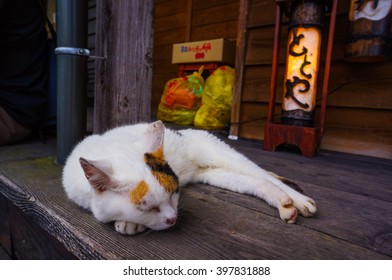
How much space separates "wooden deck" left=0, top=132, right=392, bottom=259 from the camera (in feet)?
2.36

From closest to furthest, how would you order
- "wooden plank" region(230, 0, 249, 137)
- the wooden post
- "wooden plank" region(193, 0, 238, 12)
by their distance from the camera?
1. the wooden post
2. "wooden plank" region(230, 0, 249, 137)
3. "wooden plank" region(193, 0, 238, 12)

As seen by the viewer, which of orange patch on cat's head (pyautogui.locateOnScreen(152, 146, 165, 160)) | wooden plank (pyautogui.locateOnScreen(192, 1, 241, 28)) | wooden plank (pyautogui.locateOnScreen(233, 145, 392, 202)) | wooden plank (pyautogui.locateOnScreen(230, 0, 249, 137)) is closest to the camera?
orange patch on cat's head (pyautogui.locateOnScreen(152, 146, 165, 160))

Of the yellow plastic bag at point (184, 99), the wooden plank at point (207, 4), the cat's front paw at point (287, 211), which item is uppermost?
the wooden plank at point (207, 4)

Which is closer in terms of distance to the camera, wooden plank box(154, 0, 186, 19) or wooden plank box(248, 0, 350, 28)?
wooden plank box(248, 0, 350, 28)

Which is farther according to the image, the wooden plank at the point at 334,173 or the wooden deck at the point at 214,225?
the wooden plank at the point at 334,173

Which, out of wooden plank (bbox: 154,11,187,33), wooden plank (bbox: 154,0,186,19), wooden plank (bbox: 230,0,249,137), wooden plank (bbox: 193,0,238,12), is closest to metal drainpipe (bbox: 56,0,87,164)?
wooden plank (bbox: 230,0,249,137)

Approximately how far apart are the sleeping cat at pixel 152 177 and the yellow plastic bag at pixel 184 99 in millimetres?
2019

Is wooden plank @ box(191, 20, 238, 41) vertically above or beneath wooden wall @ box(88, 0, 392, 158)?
above

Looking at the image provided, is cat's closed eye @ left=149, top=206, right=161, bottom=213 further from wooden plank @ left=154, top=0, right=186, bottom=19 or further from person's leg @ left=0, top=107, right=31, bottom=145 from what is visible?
wooden plank @ left=154, top=0, right=186, bottom=19

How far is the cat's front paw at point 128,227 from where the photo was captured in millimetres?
775

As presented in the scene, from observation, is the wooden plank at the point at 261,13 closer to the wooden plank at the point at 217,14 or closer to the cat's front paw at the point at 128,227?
the wooden plank at the point at 217,14

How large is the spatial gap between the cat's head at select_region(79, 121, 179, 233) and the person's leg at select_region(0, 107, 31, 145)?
1417mm

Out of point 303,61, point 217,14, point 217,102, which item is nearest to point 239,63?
point 217,102

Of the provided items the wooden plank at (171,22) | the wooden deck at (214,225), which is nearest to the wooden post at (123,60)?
the wooden deck at (214,225)
